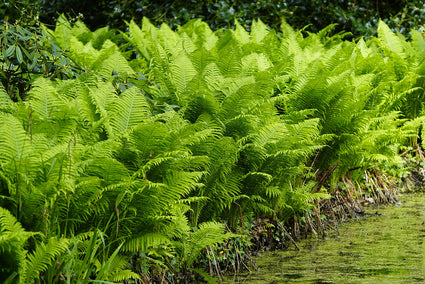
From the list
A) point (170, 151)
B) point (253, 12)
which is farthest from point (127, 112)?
point (253, 12)

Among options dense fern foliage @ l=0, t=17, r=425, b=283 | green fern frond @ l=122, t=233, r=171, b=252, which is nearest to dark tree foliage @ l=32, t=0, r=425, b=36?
dense fern foliage @ l=0, t=17, r=425, b=283

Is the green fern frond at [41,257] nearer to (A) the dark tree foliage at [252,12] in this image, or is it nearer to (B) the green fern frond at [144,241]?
(B) the green fern frond at [144,241]

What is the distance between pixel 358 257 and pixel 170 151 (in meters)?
1.64

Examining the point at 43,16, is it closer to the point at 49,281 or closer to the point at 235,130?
the point at 235,130

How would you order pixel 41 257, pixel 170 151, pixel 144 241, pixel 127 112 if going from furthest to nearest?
1. pixel 127 112
2. pixel 170 151
3. pixel 144 241
4. pixel 41 257

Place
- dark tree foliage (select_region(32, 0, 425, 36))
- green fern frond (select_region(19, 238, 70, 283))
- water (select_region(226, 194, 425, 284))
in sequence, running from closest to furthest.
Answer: green fern frond (select_region(19, 238, 70, 283)) < water (select_region(226, 194, 425, 284)) < dark tree foliage (select_region(32, 0, 425, 36))

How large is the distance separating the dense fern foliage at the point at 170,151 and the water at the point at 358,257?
14.7 inches

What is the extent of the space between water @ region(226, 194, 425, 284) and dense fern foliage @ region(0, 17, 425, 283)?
0.37 metres

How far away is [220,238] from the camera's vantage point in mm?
3752

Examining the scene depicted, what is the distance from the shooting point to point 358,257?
173 inches

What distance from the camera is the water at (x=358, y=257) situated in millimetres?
3949

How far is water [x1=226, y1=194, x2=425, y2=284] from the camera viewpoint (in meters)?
3.95

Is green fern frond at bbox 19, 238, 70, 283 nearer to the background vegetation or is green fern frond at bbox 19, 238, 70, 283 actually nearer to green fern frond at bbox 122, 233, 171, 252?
green fern frond at bbox 122, 233, 171, 252

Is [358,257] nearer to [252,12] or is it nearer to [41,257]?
[41,257]
